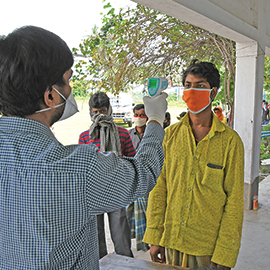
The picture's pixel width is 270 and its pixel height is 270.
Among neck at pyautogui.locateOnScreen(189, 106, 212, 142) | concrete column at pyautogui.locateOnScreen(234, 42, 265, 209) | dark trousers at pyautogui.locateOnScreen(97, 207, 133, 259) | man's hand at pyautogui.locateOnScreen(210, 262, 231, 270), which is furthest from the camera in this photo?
concrete column at pyautogui.locateOnScreen(234, 42, 265, 209)

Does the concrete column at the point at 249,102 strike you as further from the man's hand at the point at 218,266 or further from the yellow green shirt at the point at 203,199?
the man's hand at the point at 218,266

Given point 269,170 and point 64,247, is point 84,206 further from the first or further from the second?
point 269,170

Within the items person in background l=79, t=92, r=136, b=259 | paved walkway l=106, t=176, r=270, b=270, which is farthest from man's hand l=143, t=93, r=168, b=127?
paved walkway l=106, t=176, r=270, b=270

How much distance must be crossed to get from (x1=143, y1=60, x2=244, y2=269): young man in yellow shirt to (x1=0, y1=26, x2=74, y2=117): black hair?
1.10 m

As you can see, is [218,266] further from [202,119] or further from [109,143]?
[109,143]

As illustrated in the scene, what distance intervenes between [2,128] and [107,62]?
3.31 metres

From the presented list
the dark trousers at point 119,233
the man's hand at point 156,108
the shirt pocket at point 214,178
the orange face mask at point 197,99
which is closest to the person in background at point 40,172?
the man's hand at point 156,108

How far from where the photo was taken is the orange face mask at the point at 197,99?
1930 mm

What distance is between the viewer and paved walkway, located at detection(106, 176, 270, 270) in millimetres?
3012

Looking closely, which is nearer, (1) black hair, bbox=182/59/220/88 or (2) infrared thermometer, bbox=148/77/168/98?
(2) infrared thermometer, bbox=148/77/168/98

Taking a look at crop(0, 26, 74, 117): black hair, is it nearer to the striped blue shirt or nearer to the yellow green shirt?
the striped blue shirt

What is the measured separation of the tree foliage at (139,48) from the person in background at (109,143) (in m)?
0.86

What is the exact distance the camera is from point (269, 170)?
24.1 ft

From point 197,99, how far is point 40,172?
53.8 inches
